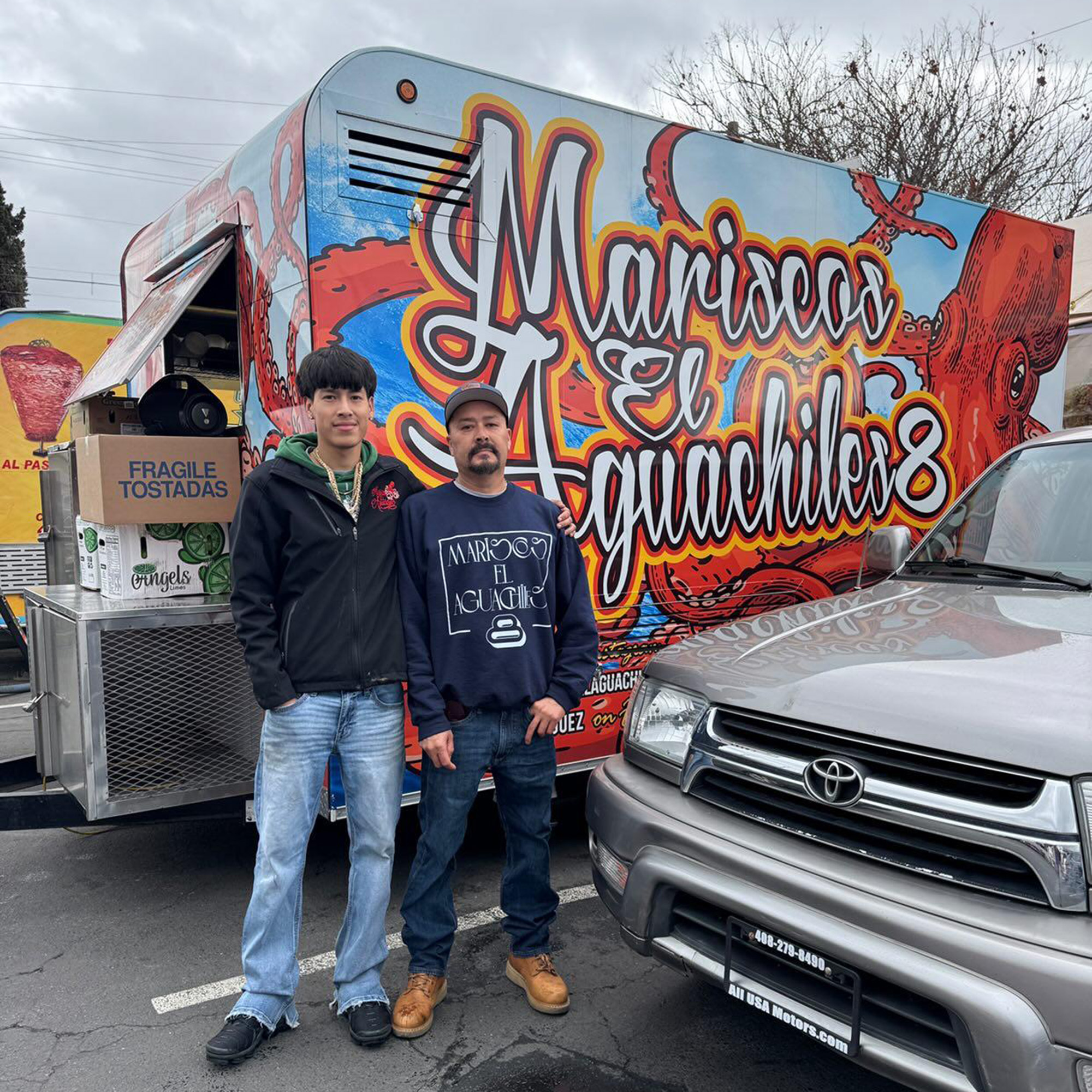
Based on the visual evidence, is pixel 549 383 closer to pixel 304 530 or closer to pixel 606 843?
pixel 304 530

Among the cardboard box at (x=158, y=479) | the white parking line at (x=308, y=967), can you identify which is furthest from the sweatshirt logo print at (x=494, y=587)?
the cardboard box at (x=158, y=479)

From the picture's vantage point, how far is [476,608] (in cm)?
290

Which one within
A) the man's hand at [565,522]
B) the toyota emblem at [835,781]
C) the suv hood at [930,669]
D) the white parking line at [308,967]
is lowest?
the white parking line at [308,967]

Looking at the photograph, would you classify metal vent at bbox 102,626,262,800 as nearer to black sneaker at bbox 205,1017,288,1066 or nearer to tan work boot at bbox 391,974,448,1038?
black sneaker at bbox 205,1017,288,1066

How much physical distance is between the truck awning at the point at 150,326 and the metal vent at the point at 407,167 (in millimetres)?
931

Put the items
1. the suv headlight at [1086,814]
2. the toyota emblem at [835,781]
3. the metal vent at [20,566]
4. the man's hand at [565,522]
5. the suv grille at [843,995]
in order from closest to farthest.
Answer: the suv headlight at [1086,814] → the suv grille at [843,995] → the toyota emblem at [835,781] → the man's hand at [565,522] → the metal vent at [20,566]

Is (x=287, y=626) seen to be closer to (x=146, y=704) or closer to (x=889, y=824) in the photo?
(x=146, y=704)

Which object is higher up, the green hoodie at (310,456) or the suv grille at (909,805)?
the green hoodie at (310,456)

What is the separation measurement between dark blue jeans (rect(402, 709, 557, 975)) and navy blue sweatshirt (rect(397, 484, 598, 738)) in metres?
0.12

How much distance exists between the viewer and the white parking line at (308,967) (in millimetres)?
3146

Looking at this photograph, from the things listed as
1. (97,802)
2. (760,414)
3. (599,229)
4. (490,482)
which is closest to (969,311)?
(760,414)

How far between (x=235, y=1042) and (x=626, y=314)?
3.19m

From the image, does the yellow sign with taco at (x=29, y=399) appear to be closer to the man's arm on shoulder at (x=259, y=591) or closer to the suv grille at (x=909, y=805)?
the man's arm on shoulder at (x=259, y=591)

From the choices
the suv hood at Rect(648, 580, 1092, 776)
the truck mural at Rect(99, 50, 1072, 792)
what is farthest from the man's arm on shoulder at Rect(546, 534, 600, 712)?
the truck mural at Rect(99, 50, 1072, 792)
